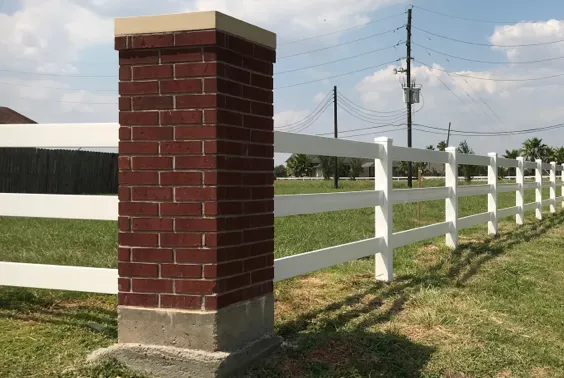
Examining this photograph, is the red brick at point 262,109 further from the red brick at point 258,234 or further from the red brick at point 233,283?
the red brick at point 233,283

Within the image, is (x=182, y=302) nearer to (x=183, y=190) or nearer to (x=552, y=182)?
(x=183, y=190)

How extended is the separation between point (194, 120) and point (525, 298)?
159 inches

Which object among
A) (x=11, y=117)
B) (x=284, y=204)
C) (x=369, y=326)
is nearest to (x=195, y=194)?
(x=284, y=204)

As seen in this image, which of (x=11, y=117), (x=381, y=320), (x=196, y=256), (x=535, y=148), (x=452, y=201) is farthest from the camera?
(x=535, y=148)

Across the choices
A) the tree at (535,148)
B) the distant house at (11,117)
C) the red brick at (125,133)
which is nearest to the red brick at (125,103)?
the red brick at (125,133)

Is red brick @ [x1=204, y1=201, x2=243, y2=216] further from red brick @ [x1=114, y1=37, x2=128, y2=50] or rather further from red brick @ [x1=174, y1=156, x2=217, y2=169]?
red brick @ [x1=114, y1=37, x2=128, y2=50]

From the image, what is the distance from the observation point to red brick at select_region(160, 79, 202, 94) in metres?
3.23

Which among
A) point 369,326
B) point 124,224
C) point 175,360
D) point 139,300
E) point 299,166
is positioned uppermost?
point 299,166

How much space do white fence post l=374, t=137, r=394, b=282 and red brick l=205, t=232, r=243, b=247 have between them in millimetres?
3128

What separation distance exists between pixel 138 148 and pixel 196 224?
60cm

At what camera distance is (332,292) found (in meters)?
5.62

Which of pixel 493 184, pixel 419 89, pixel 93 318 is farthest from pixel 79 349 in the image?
pixel 419 89

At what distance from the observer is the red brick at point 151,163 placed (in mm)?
3277

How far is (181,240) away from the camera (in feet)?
10.7
